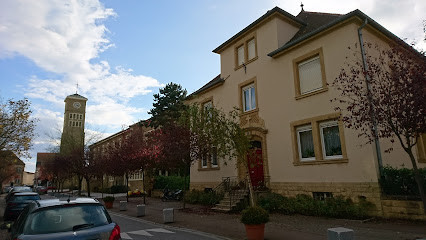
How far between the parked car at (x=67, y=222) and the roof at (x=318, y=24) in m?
9.56

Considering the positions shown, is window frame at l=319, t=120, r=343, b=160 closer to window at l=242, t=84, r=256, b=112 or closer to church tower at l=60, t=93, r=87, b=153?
window at l=242, t=84, r=256, b=112

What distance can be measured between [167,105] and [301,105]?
20.3 metres

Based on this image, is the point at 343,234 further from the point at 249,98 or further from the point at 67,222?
the point at 249,98

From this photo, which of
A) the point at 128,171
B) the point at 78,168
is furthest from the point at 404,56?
the point at 78,168

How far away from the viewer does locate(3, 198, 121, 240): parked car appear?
3971mm

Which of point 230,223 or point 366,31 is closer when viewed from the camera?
point 230,223

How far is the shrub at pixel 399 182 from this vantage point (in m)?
9.54

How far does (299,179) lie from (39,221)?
11.2m

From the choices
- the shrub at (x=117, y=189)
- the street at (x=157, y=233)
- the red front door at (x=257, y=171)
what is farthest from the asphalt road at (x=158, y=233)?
the shrub at (x=117, y=189)

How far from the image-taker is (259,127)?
15.4m

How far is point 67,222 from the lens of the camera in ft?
13.8

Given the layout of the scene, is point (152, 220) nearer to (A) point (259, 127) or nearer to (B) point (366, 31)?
(A) point (259, 127)

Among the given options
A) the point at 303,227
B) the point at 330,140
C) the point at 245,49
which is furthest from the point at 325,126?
the point at 245,49

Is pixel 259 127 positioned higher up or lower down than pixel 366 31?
lower down
